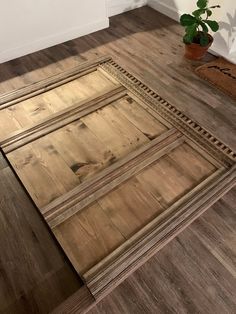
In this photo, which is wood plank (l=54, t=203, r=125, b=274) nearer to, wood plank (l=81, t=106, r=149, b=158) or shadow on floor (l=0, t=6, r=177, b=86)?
wood plank (l=81, t=106, r=149, b=158)

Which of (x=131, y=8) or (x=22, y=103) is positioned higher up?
(x=131, y=8)

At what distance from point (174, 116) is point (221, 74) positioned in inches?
28.1

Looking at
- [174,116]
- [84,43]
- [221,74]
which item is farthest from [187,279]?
[84,43]

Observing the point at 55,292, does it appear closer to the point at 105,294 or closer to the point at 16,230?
the point at 105,294

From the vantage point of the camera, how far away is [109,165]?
171 cm

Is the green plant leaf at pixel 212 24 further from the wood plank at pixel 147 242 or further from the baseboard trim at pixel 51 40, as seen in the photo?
the wood plank at pixel 147 242

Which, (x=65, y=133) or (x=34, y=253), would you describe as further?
(x=65, y=133)

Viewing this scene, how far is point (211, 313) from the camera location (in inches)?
46.8

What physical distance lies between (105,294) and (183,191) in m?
0.71

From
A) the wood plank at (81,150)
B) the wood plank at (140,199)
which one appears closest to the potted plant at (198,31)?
the wood plank at (140,199)

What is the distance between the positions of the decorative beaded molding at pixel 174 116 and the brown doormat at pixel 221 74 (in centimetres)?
49

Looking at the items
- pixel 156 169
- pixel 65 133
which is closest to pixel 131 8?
pixel 65 133

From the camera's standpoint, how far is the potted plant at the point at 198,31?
2.17 meters

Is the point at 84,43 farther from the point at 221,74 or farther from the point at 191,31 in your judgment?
the point at 221,74
